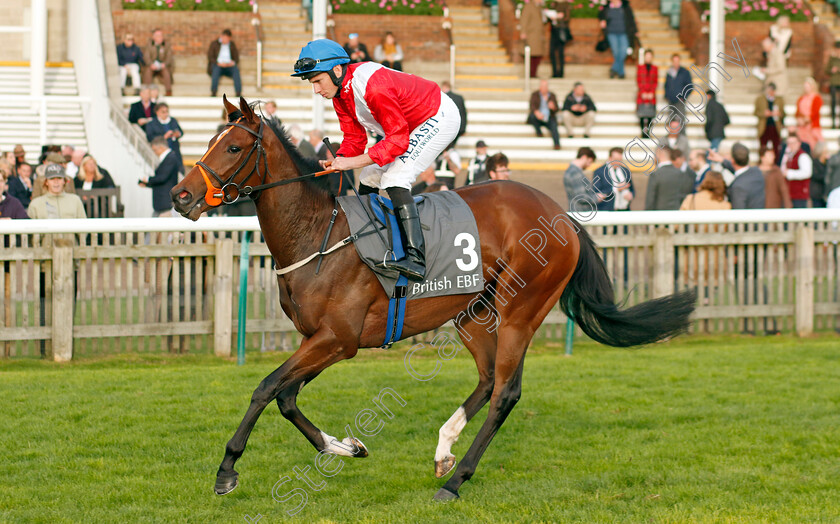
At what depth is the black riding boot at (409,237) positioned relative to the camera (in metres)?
4.70

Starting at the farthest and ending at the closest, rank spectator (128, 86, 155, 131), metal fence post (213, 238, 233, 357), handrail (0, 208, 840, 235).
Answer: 1. spectator (128, 86, 155, 131)
2. metal fence post (213, 238, 233, 357)
3. handrail (0, 208, 840, 235)

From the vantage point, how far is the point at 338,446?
4.71 metres

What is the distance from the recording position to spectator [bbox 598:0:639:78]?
17.5 m

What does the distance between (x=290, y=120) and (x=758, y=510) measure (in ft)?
38.6

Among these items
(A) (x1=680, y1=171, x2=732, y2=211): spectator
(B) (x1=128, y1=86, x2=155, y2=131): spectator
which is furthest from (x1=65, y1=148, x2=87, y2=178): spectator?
(A) (x1=680, y1=171, x2=732, y2=211): spectator

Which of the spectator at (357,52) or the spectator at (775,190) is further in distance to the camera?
the spectator at (357,52)

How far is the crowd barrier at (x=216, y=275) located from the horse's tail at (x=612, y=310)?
4.90 ft

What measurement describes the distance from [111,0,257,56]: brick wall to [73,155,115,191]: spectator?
25.5 ft

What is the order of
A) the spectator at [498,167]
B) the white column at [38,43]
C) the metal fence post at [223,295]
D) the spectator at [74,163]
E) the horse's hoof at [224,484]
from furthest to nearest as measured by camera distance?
the white column at [38,43] → the spectator at [74,163] → the spectator at [498,167] → the metal fence post at [223,295] → the horse's hoof at [224,484]

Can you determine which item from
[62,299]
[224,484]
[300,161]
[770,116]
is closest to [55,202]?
[62,299]

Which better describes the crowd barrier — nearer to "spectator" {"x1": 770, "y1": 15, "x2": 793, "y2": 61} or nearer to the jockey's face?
the jockey's face

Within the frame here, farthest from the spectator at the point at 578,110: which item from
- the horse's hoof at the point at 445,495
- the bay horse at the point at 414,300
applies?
the horse's hoof at the point at 445,495

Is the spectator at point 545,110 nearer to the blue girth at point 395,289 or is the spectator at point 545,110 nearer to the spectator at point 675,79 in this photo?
the spectator at point 675,79

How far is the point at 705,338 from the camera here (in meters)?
8.48
